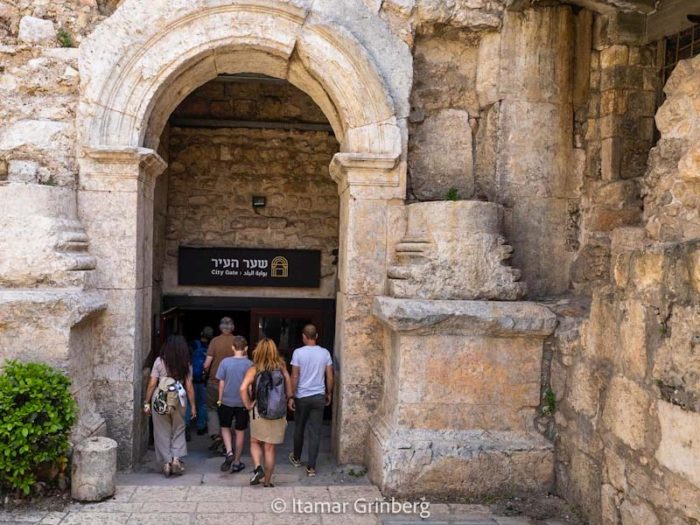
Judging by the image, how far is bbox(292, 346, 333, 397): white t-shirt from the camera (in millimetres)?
5812

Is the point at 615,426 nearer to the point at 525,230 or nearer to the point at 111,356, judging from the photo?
the point at 525,230

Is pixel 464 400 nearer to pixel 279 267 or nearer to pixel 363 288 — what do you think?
pixel 363 288

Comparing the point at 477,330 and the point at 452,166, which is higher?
the point at 452,166

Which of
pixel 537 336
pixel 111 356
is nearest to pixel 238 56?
pixel 111 356

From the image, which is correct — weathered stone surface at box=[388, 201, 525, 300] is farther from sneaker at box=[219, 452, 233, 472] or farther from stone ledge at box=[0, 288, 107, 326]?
stone ledge at box=[0, 288, 107, 326]

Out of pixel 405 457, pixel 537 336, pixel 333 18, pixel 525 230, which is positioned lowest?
pixel 405 457

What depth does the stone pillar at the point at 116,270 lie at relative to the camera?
218 inches

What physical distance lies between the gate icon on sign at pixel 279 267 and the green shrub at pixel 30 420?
378 centimetres

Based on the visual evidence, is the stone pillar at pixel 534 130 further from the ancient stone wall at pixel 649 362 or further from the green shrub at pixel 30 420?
the green shrub at pixel 30 420

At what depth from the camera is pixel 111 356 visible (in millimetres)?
5609

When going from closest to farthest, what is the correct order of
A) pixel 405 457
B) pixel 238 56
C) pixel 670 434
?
pixel 670 434 < pixel 405 457 < pixel 238 56

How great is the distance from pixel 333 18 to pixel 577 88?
88.9 inches

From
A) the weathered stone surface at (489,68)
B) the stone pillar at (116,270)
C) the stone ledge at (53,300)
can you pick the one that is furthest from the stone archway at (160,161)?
the weathered stone surface at (489,68)

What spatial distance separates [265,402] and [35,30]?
146 inches
